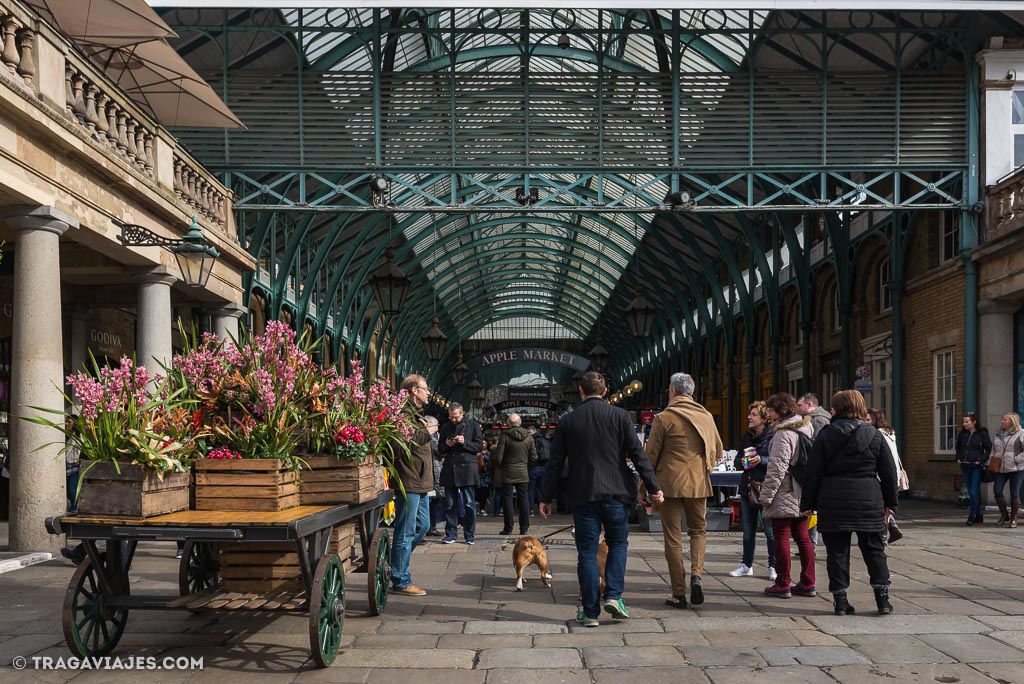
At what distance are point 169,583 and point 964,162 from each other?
12.9 meters

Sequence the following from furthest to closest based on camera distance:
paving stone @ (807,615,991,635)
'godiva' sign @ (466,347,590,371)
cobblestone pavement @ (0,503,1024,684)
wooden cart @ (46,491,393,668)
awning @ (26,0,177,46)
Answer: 'godiva' sign @ (466,347,590,371) → awning @ (26,0,177,46) → paving stone @ (807,615,991,635) → cobblestone pavement @ (0,503,1024,684) → wooden cart @ (46,491,393,668)

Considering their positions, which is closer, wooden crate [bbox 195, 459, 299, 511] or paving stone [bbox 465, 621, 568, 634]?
wooden crate [bbox 195, 459, 299, 511]

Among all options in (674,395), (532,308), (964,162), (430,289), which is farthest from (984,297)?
(532,308)

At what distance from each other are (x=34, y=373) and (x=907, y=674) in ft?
25.7

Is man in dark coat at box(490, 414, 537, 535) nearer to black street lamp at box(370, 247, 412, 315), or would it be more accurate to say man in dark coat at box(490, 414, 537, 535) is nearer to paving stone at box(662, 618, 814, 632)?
black street lamp at box(370, 247, 412, 315)

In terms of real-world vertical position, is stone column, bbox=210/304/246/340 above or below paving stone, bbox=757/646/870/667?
above

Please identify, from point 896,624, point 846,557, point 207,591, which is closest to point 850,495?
point 846,557

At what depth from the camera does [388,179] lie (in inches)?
671

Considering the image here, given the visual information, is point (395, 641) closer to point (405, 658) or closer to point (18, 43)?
point (405, 658)

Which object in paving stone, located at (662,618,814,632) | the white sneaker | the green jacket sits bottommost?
the white sneaker

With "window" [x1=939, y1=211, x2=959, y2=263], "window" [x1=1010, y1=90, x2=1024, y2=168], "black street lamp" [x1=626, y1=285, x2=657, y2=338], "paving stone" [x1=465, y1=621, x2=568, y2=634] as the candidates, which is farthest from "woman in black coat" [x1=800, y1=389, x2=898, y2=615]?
"black street lamp" [x1=626, y1=285, x2=657, y2=338]

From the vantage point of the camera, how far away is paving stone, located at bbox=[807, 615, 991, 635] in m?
6.88

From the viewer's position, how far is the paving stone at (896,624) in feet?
22.6

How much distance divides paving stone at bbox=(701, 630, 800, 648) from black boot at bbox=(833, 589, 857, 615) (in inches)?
30.1
